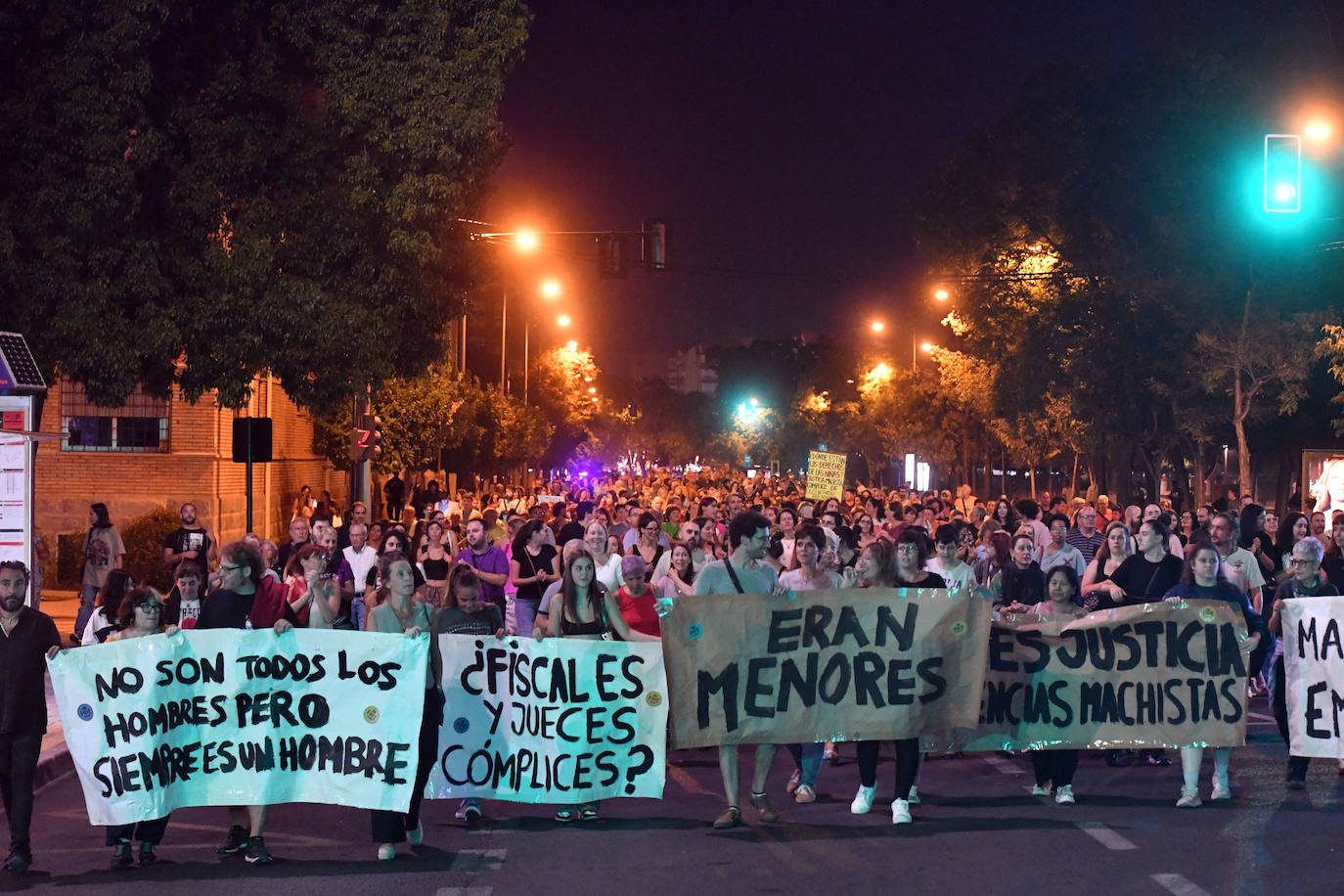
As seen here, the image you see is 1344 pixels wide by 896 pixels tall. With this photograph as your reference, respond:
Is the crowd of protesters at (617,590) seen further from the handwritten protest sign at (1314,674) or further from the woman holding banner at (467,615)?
the handwritten protest sign at (1314,674)

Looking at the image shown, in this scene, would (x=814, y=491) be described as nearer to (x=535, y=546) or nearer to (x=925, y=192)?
(x=535, y=546)

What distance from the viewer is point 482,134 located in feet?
70.7

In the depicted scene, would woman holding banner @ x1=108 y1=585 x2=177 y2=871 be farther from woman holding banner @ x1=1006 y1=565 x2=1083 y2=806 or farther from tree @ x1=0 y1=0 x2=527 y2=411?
tree @ x1=0 y1=0 x2=527 y2=411

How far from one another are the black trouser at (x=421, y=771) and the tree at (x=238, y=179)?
12268 mm

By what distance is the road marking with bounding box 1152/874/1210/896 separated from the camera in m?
7.61

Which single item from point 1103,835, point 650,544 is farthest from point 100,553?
point 1103,835

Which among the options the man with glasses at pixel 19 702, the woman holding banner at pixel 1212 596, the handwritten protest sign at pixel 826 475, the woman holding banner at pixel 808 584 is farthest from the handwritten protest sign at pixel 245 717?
the handwritten protest sign at pixel 826 475

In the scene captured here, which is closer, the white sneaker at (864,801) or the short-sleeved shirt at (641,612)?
the white sneaker at (864,801)

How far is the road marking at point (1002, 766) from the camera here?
11.4 meters

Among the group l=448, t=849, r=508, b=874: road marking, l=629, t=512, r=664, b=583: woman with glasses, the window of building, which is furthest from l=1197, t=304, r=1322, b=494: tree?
l=448, t=849, r=508, b=874: road marking

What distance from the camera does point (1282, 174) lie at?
17547 millimetres

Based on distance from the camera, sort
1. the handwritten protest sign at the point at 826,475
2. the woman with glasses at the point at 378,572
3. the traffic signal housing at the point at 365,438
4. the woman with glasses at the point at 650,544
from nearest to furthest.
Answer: the woman with glasses at the point at 378,572 < the woman with glasses at the point at 650,544 < the traffic signal housing at the point at 365,438 < the handwritten protest sign at the point at 826,475

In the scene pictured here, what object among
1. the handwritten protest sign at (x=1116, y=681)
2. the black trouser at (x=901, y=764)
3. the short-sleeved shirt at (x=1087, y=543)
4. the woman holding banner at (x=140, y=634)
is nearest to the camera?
the woman holding banner at (x=140, y=634)

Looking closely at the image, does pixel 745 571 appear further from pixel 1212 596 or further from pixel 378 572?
pixel 378 572
